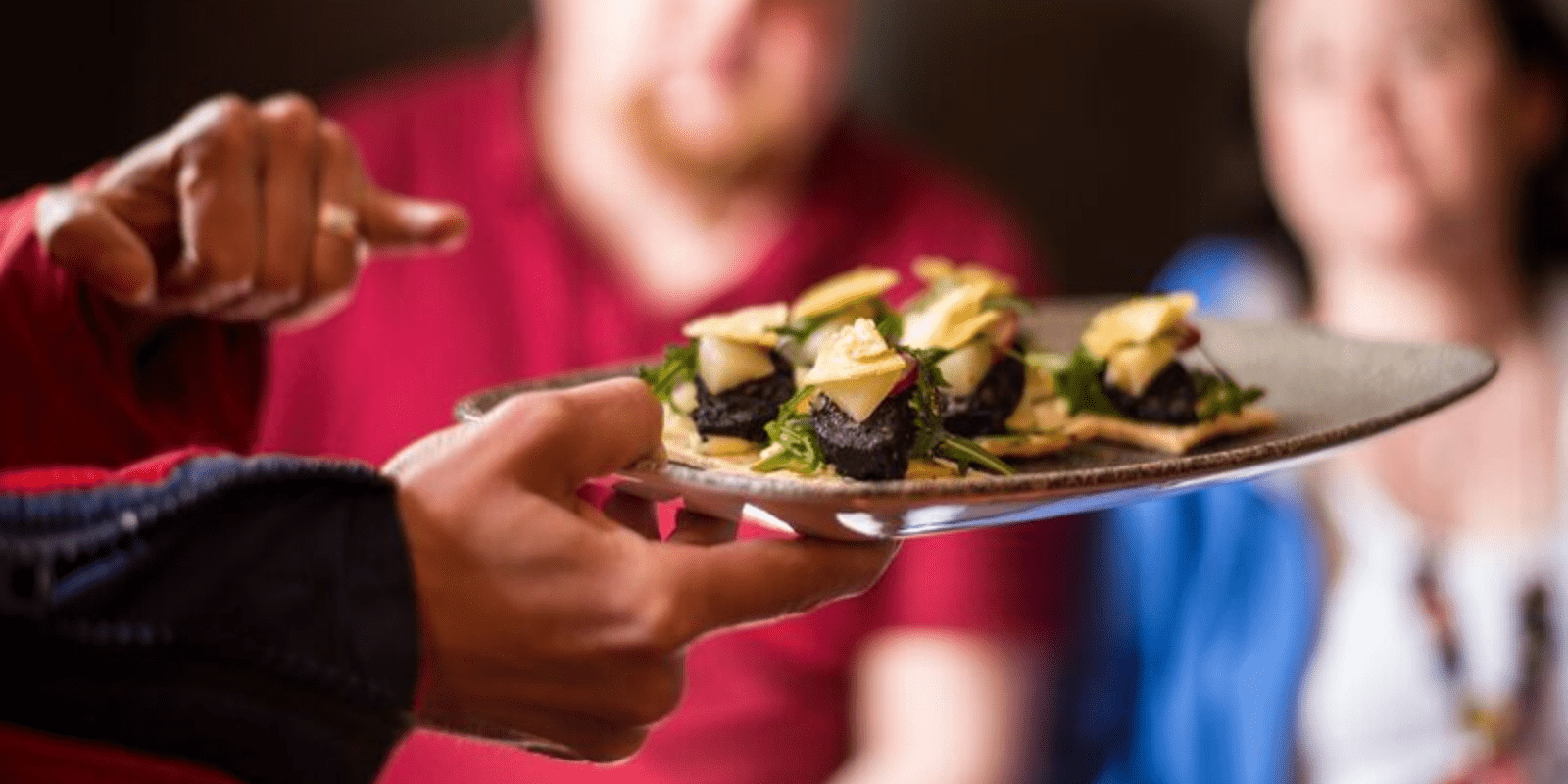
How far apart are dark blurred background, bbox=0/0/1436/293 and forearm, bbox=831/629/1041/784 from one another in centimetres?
57

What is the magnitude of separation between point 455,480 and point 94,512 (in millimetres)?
137

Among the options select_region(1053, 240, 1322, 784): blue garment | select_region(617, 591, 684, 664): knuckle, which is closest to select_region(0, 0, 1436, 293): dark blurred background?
select_region(1053, 240, 1322, 784): blue garment

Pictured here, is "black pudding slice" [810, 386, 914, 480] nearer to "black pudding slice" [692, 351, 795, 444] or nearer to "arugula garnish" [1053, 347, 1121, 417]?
"black pudding slice" [692, 351, 795, 444]

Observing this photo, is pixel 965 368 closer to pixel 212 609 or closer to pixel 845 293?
pixel 845 293

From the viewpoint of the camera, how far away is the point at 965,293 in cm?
100

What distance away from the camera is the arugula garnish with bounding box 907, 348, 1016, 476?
2.81ft

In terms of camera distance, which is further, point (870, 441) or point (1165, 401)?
point (1165, 401)

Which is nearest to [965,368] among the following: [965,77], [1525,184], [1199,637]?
[1199,637]

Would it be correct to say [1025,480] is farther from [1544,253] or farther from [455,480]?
[1544,253]

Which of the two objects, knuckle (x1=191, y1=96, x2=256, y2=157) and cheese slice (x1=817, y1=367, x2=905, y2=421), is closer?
cheese slice (x1=817, y1=367, x2=905, y2=421)

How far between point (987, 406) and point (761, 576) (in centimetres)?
34

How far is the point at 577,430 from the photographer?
0.68 m

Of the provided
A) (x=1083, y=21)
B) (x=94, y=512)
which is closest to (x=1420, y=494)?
(x=1083, y=21)

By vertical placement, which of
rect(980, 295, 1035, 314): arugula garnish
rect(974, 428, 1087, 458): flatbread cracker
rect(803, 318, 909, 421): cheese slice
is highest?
rect(803, 318, 909, 421): cheese slice
